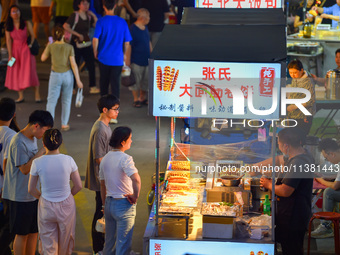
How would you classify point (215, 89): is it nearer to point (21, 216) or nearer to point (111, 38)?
point (21, 216)

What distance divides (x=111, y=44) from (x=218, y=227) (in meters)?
6.86

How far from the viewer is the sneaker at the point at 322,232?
7500mm

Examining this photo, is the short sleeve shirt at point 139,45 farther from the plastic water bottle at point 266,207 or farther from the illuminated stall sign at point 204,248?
the illuminated stall sign at point 204,248

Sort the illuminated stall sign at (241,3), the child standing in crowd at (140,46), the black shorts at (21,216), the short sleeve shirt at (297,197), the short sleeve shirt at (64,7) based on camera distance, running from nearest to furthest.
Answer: the short sleeve shirt at (297,197), the black shorts at (21,216), the illuminated stall sign at (241,3), the child standing in crowd at (140,46), the short sleeve shirt at (64,7)

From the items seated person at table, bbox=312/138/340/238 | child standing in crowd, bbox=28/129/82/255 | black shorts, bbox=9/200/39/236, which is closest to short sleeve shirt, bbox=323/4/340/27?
seated person at table, bbox=312/138/340/238

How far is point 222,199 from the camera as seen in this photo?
6.49 metres

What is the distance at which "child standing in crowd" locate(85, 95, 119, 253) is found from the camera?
22.0 feet

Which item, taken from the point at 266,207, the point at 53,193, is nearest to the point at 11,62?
the point at 53,193

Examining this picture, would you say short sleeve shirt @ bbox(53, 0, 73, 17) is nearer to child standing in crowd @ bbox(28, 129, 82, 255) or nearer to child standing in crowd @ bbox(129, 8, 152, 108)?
child standing in crowd @ bbox(129, 8, 152, 108)

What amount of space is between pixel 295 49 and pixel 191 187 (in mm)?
6382

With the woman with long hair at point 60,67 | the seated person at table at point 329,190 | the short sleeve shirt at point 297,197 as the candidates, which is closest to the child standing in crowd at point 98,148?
the short sleeve shirt at point 297,197

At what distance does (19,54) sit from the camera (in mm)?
12961

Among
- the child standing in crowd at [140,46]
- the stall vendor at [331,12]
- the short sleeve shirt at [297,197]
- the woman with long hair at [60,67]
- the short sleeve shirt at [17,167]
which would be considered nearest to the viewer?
the short sleeve shirt at [297,197]

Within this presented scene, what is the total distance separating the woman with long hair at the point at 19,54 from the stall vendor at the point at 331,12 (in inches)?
244
